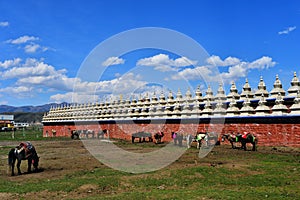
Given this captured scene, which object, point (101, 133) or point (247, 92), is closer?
point (247, 92)

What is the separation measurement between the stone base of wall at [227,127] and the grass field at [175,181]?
2748 millimetres

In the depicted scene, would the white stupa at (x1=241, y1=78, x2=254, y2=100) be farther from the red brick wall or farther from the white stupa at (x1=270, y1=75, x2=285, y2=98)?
the red brick wall

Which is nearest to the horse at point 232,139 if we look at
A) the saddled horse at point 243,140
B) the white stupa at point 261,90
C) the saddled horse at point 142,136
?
the saddled horse at point 243,140

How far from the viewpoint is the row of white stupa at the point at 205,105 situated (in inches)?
820

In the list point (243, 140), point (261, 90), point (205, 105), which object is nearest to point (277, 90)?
point (261, 90)

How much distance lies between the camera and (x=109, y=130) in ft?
122

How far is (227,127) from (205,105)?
277cm

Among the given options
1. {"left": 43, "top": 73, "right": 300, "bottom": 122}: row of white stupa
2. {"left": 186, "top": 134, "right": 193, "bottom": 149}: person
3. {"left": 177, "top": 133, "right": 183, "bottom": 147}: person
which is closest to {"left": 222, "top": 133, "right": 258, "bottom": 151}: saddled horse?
{"left": 43, "top": 73, "right": 300, "bottom": 122}: row of white stupa

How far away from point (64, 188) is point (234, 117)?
46.3 ft

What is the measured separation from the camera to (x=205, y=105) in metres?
25.2

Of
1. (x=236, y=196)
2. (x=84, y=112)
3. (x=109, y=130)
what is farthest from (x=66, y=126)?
(x=236, y=196)

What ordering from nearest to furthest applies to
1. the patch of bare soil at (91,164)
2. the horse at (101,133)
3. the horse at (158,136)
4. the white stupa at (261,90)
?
1. the patch of bare soil at (91,164)
2. the white stupa at (261,90)
3. the horse at (158,136)
4. the horse at (101,133)

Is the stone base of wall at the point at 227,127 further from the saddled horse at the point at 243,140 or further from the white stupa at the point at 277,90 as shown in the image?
the white stupa at the point at 277,90

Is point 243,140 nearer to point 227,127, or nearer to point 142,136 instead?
point 227,127
